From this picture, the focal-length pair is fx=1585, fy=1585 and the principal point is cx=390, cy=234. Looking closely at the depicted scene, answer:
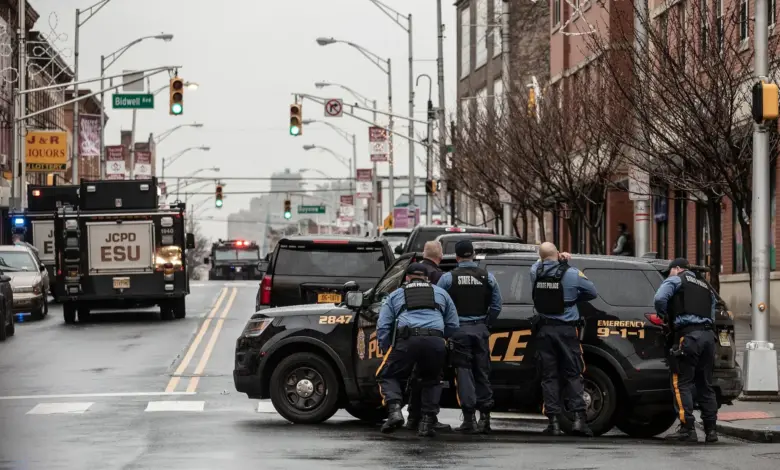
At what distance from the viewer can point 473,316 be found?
14.6 meters

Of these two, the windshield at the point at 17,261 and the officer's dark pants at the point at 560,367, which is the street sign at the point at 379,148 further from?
the officer's dark pants at the point at 560,367

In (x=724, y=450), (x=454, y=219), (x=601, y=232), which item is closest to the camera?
(x=724, y=450)

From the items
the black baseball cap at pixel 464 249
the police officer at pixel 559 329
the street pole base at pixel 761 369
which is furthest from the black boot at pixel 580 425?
the street pole base at pixel 761 369

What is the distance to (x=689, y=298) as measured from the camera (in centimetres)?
1449

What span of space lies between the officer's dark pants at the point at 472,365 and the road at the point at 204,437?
1.23 feet

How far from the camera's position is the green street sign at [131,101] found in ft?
161

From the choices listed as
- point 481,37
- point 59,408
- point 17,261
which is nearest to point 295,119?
point 17,261

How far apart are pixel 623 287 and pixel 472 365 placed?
165 cm

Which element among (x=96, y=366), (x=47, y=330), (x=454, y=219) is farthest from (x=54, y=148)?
(x=96, y=366)

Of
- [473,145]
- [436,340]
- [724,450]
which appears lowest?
[724,450]

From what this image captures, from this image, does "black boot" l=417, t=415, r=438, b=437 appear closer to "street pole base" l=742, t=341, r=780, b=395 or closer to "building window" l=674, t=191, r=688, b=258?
"street pole base" l=742, t=341, r=780, b=395

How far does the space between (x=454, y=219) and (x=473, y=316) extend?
4475 cm

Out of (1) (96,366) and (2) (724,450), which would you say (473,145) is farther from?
(2) (724,450)

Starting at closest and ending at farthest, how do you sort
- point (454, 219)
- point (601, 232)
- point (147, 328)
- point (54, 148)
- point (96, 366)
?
1. point (96, 366)
2. point (147, 328)
3. point (601, 232)
4. point (54, 148)
5. point (454, 219)
